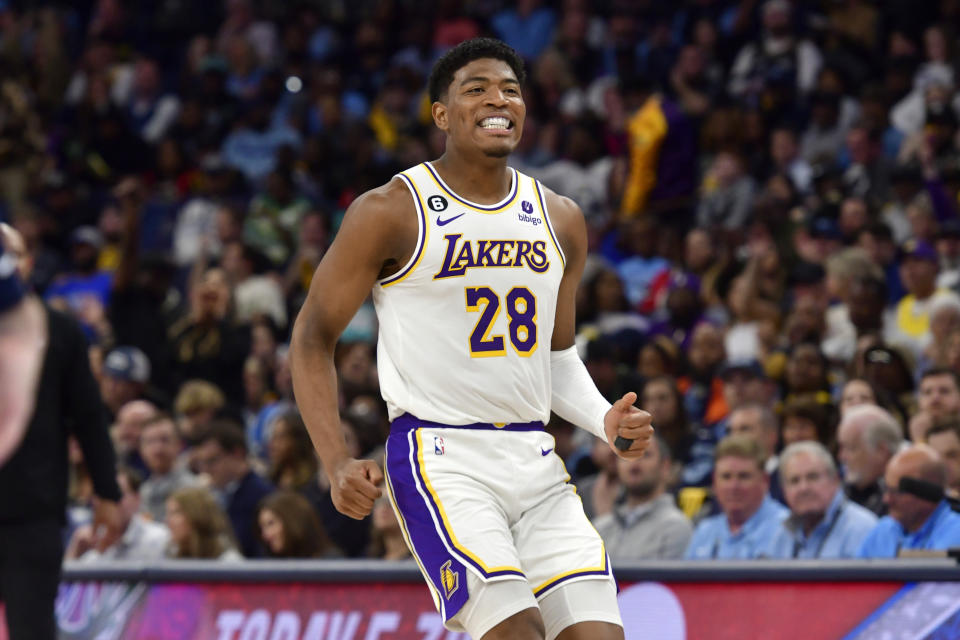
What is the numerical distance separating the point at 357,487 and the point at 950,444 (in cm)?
379

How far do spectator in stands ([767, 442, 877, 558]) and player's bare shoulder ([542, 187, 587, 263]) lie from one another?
2440 millimetres

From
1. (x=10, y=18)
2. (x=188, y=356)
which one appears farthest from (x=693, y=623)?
(x=10, y=18)

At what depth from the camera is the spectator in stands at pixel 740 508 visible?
22.5ft

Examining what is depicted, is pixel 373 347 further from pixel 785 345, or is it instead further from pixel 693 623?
pixel 693 623

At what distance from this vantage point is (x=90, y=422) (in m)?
5.40

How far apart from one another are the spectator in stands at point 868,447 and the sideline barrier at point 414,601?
144cm

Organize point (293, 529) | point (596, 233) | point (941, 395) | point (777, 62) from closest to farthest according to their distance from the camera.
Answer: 1. point (941, 395)
2. point (293, 529)
3. point (596, 233)
4. point (777, 62)

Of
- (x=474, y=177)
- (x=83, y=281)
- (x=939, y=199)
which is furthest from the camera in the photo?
(x=83, y=281)

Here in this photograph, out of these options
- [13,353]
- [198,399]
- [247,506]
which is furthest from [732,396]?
[13,353]

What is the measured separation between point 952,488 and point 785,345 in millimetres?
2617

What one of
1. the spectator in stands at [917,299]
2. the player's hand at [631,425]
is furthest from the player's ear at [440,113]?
the spectator in stands at [917,299]

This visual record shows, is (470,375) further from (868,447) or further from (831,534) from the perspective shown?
(868,447)

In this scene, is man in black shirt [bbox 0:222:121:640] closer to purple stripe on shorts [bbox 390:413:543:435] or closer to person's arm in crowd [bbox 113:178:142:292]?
purple stripe on shorts [bbox 390:413:543:435]

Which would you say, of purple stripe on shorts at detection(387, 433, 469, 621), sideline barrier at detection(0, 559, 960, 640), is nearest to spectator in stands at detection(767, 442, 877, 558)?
sideline barrier at detection(0, 559, 960, 640)
